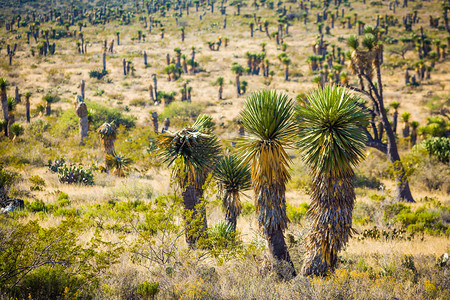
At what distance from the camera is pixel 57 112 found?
36.3 metres

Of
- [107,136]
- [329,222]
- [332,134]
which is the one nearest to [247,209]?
[329,222]

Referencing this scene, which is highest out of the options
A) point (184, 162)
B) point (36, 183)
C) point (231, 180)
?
point (184, 162)

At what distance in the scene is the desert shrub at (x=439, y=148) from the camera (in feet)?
61.9

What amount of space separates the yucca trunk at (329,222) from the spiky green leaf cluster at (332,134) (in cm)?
30

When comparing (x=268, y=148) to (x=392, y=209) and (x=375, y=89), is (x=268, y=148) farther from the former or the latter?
(x=375, y=89)

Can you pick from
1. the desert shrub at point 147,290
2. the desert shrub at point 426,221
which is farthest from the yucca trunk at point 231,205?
the desert shrub at point 426,221

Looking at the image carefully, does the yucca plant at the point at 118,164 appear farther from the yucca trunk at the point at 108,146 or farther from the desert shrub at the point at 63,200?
the desert shrub at the point at 63,200

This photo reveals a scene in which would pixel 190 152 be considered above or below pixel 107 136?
above

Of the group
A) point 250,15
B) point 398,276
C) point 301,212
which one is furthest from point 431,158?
point 250,15

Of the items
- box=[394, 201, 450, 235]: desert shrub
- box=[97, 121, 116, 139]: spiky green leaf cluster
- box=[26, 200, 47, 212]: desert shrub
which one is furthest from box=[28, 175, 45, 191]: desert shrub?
box=[394, 201, 450, 235]: desert shrub

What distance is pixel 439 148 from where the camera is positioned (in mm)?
19219

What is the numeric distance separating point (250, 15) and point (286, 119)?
359 ft

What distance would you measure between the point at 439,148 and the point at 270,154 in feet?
61.1

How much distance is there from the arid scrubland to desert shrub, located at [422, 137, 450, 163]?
0.34 ft
